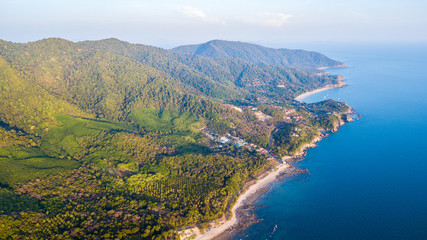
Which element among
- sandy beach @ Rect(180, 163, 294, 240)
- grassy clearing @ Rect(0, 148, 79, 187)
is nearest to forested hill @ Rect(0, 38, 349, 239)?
grassy clearing @ Rect(0, 148, 79, 187)

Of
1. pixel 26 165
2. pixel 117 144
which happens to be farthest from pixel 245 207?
pixel 26 165

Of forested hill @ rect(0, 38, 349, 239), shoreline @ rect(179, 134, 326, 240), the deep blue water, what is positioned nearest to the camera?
forested hill @ rect(0, 38, 349, 239)

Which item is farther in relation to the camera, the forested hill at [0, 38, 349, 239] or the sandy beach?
the sandy beach

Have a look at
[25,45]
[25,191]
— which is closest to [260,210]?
[25,191]

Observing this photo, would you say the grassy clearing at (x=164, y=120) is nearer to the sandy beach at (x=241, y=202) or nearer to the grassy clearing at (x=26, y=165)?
the grassy clearing at (x=26, y=165)

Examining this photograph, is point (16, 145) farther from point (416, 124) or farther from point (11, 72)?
point (416, 124)

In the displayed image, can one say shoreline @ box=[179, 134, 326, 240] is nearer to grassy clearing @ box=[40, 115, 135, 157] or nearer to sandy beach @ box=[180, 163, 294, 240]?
sandy beach @ box=[180, 163, 294, 240]

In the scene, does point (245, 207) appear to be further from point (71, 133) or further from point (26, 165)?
point (71, 133)

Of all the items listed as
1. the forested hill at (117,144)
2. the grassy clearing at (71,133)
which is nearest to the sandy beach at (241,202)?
the forested hill at (117,144)
